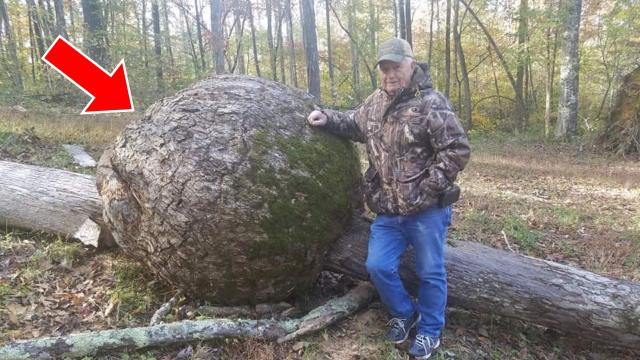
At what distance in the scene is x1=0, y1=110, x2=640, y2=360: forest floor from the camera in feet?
11.9

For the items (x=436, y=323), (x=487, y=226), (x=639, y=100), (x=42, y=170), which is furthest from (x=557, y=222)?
(x=639, y=100)

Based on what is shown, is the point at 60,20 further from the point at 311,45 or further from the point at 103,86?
the point at 103,86

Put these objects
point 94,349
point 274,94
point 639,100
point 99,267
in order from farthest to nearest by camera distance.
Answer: point 639,100, point 99,267, point 274,94, point 94,349

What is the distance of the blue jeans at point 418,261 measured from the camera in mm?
3545

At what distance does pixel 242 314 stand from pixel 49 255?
2517 millimetres

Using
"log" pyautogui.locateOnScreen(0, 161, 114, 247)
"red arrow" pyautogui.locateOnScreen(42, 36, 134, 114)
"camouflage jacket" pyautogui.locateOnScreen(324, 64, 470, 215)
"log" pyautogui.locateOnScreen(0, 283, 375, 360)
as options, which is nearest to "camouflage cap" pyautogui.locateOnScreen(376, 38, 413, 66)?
"camouflage jacket" pyautogui.locateOnScreen(324, 64, 470, 215)

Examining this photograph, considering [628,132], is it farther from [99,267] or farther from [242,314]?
[99,267]

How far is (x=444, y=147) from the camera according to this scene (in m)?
3.36

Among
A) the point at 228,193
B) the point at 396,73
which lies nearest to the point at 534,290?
the point at 396,73

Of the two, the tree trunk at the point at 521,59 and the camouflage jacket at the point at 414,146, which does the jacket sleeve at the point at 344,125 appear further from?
the tree trunk at the point at 521,59

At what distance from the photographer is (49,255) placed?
4.79m

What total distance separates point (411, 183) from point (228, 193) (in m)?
1.51

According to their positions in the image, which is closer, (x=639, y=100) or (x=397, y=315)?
(x=397, y=315)

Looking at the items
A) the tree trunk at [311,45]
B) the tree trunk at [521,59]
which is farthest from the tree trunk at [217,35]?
the tree trunk at [521,59]
